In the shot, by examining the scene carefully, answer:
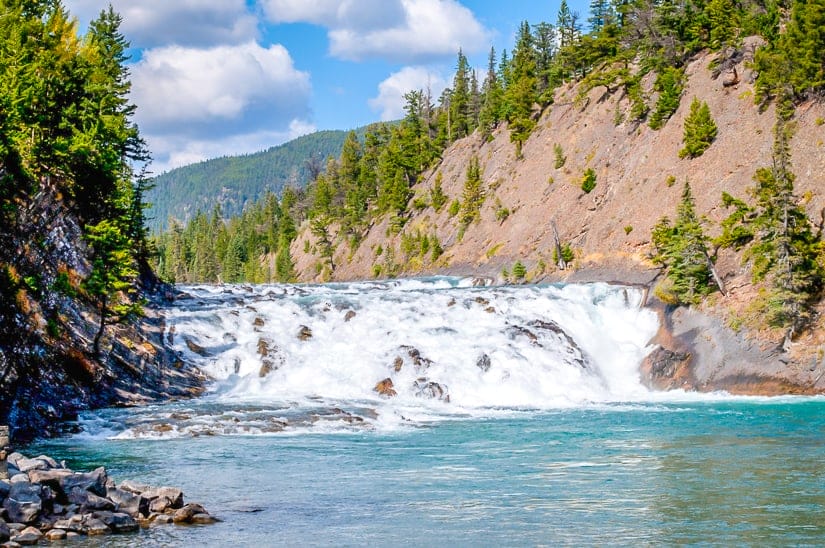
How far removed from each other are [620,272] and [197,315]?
89.3ft

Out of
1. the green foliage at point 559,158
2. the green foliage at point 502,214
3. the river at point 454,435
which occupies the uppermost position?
the green foliage at point 559,158

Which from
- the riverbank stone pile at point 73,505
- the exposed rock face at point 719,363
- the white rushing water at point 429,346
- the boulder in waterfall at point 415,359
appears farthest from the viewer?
the boulder in waterfall at point 415,359

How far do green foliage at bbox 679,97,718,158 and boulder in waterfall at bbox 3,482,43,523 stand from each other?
162ft

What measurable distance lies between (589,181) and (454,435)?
141 feet

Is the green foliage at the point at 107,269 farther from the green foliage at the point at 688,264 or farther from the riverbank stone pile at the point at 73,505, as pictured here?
the green foliage at the point at 688,264

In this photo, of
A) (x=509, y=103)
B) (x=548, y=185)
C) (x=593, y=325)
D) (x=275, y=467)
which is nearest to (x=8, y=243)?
(x=275, y=467)

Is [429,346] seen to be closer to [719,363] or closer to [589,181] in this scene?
[719,363]

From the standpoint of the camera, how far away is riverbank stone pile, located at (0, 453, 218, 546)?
1297cm

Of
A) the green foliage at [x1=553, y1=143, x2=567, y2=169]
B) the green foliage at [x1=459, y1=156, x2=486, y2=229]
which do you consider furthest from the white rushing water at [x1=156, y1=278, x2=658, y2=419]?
the green foliage at [x1=459, y1=156, x2=486, y2=229]

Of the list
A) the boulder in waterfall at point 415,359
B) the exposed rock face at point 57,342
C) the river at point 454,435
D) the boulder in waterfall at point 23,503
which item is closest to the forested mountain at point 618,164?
the river at point 454,435

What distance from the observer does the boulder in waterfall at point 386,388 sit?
113 feet

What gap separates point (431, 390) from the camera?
34.5 meters

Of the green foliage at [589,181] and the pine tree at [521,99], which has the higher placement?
the pine tree at [521,99]

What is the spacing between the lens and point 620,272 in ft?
165
